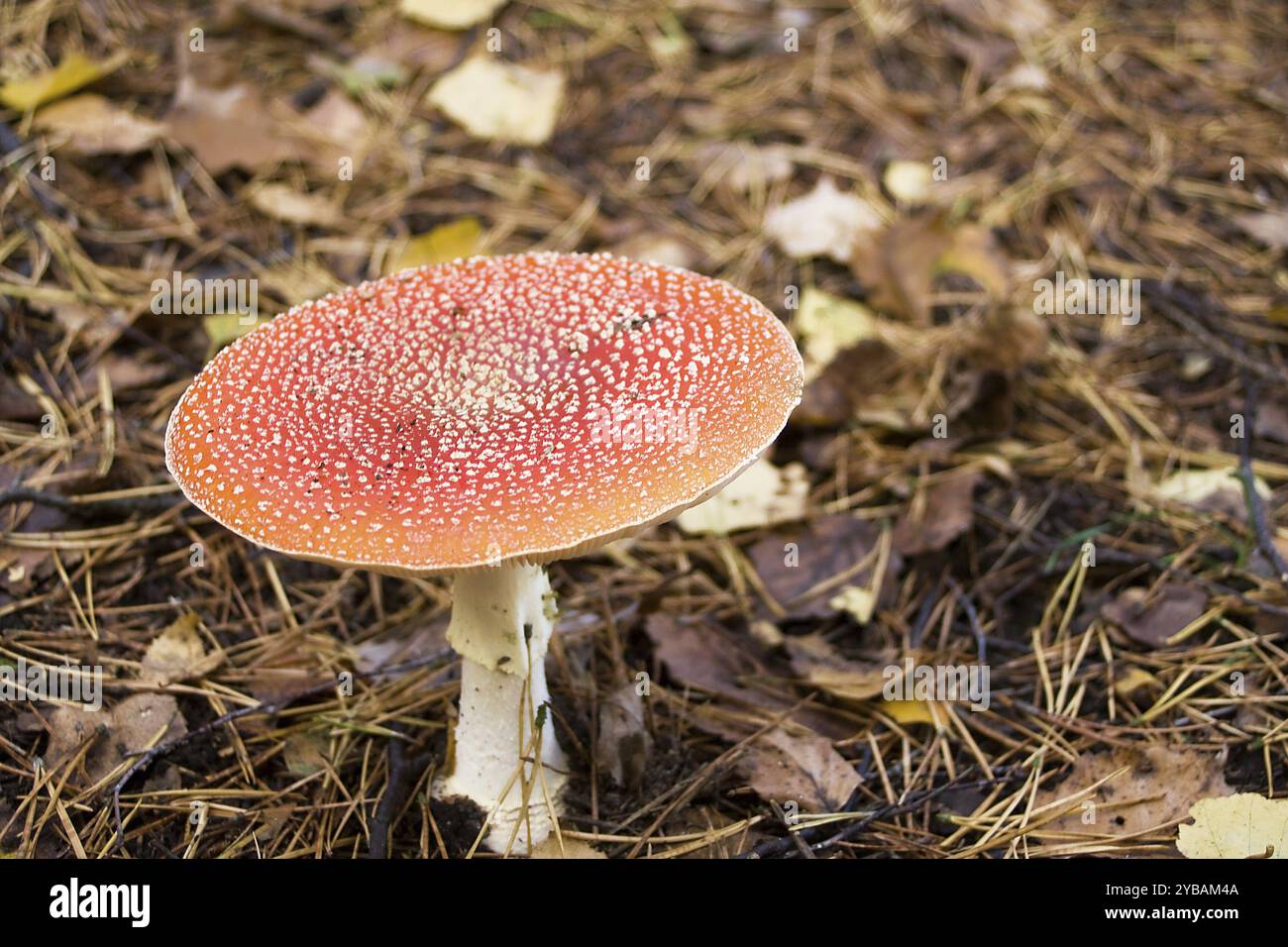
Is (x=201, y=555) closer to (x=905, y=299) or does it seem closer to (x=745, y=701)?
(x=745, y=701)

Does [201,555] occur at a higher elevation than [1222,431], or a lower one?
lower

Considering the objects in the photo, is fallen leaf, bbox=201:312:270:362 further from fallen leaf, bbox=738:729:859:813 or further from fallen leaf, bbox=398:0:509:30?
fallen leaf, bbox=738:729:859:813

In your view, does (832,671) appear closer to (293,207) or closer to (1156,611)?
(1156,611)

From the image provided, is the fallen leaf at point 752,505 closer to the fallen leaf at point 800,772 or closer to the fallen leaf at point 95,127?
the fallen leaf at point 800,772

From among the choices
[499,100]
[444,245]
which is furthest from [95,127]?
[499,100]

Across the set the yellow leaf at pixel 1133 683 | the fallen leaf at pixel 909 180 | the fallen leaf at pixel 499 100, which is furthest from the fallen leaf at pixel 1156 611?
the fallen leaf at pixel 499 100

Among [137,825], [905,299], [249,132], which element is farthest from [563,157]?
[137,825]
